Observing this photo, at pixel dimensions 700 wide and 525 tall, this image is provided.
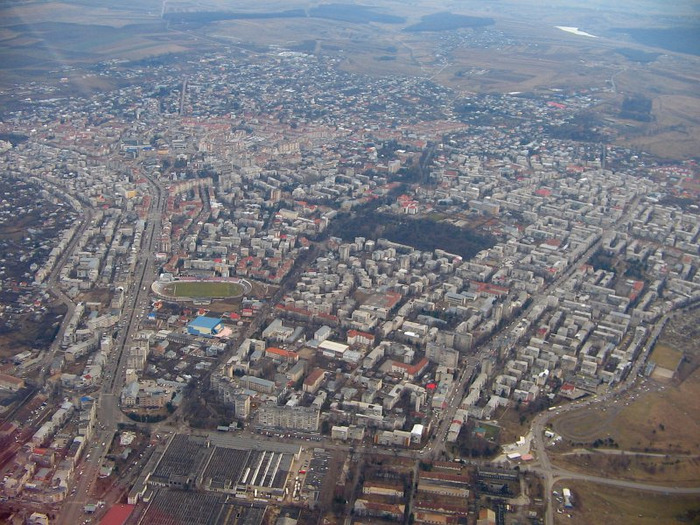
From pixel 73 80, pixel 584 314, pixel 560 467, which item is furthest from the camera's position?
pixel 73 80

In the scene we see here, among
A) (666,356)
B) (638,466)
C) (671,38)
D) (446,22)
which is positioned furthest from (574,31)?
(638,466)

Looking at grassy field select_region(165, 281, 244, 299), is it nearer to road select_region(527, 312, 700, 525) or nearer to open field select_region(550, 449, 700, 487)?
road select_region(527, 312, 700, 525)

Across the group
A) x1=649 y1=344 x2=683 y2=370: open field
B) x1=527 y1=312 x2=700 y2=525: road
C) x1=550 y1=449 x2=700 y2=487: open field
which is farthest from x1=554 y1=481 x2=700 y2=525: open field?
x1=649 y1=344 x2=683 y2=370: open field

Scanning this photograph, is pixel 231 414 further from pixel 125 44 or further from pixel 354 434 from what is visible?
pixel 125 44

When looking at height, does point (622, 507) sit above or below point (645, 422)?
above

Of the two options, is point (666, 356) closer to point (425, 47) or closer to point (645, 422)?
point (645, 422)

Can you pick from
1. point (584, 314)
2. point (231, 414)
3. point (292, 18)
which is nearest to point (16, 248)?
point (231, 414)

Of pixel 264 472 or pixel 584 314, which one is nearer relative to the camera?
pixel 264 472
